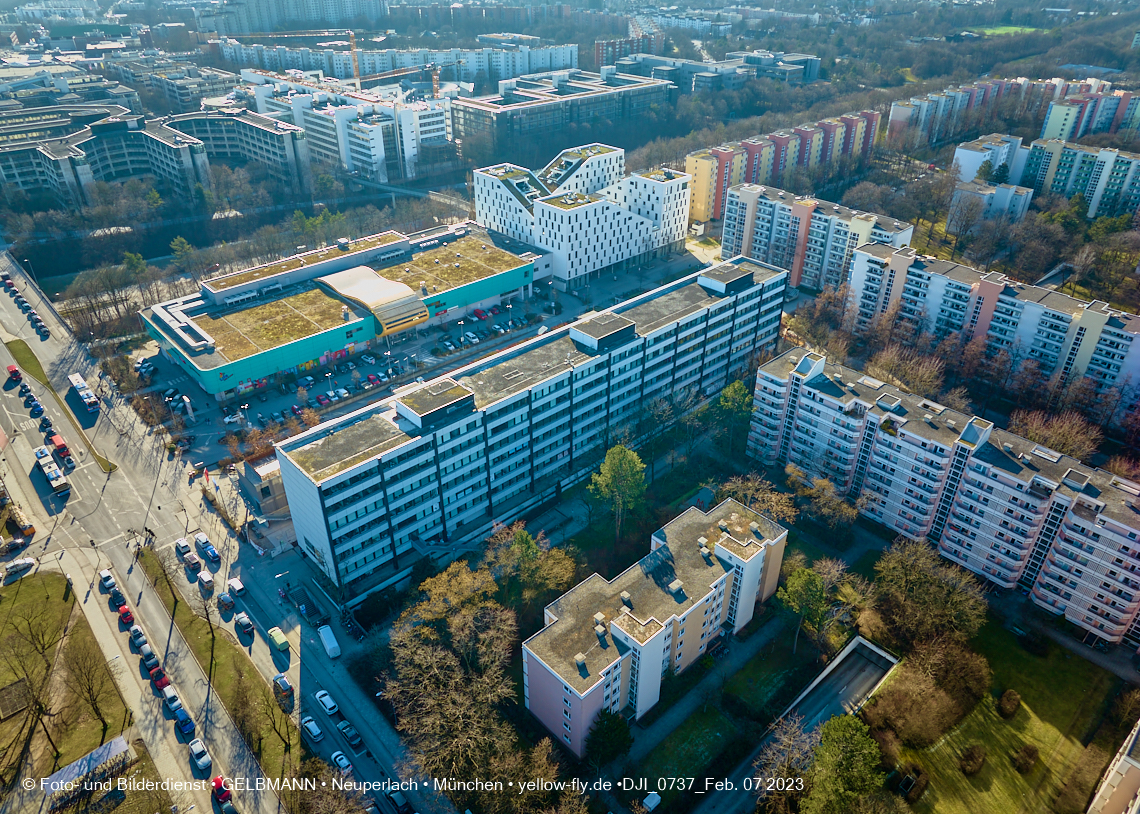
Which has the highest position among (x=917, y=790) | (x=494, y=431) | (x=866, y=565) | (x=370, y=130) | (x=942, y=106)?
(x=942, y=106)

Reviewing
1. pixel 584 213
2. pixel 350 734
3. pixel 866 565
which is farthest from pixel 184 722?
pixel 584 213

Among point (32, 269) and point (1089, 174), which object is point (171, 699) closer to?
point (32, 269)

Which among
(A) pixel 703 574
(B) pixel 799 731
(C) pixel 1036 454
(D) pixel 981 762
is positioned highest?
(C) pixel 1036 454

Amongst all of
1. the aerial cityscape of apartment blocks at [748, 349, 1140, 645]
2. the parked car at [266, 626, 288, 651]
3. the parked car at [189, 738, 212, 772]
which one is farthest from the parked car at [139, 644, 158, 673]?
the aerial cityscape of apartment blocks at [748, 349, 1140, 645]

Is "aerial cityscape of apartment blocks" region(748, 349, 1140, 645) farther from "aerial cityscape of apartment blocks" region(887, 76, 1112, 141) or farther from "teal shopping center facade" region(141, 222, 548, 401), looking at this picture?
"aerial cityscape of apartment blocks" region(887, 76, 1112, 141)

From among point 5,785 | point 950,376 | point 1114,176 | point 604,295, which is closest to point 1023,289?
point 950,376

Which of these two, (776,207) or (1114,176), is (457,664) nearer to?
(776,207)

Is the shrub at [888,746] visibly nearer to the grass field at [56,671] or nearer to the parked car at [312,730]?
the parked car at [312,730]

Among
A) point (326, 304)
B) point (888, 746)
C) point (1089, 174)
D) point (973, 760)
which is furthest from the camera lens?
point (1089, 174)
